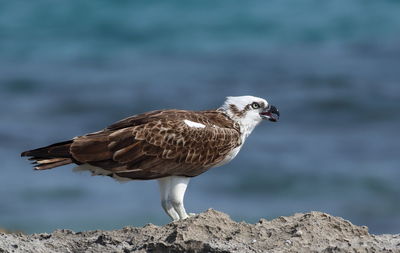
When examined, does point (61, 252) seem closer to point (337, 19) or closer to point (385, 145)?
point (385, 145)

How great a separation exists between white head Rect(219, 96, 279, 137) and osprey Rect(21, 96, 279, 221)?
0.27 feet

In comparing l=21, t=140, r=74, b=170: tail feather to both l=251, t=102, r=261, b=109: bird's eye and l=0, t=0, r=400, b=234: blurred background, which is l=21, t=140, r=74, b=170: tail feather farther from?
l=0, t=0, r=400, b=234: blurred background

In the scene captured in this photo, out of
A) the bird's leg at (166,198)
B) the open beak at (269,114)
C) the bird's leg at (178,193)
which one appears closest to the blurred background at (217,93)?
the open beak at (269,114)

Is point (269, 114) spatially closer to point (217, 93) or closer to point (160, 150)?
point (160, 150)

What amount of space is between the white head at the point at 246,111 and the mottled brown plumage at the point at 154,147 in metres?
0.16

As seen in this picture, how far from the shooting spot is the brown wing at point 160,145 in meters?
9.69

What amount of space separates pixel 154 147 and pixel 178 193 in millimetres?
532

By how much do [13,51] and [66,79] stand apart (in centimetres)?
423

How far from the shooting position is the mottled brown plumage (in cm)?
956

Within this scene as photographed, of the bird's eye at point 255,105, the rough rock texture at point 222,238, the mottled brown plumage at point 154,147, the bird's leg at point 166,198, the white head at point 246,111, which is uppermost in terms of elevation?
the bird's eye at point 255,105

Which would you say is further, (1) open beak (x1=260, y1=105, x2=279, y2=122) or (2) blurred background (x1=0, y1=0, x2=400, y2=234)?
(2) blurred background (x1=0, y1=0, x2=400, y2=234)

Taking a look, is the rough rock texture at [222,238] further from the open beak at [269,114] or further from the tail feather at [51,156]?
the open beak at [269,114]

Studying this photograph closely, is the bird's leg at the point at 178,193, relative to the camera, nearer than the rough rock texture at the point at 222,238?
No

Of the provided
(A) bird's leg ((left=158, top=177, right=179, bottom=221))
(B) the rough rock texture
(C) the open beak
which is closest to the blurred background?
(C) the open beak
